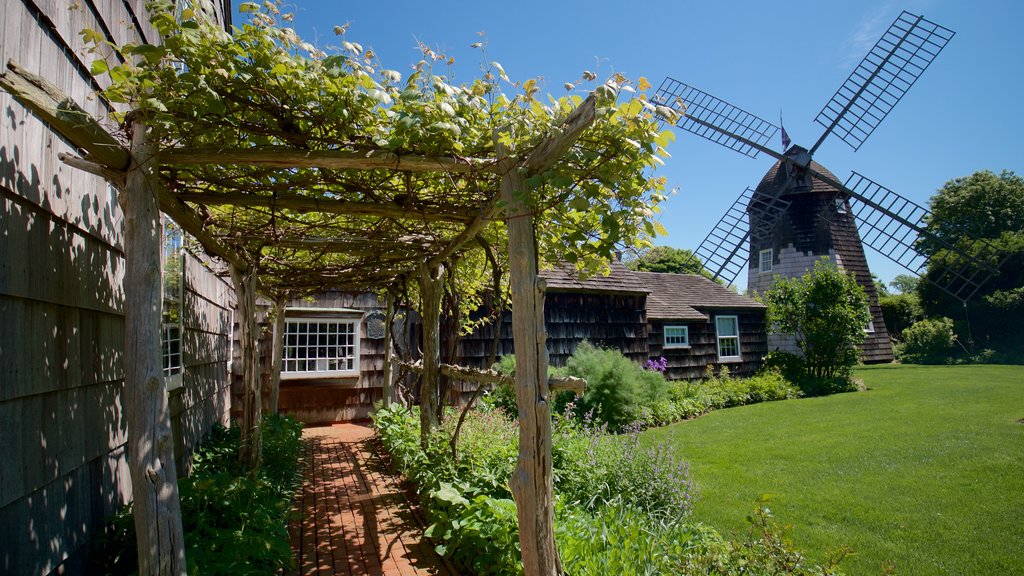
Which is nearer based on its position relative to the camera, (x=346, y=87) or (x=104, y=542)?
(x=346, y=87)

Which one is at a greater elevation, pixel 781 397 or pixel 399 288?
pixel 399 288

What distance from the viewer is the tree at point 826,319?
15.9 meters

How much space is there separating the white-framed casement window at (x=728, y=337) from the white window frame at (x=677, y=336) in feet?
5.85

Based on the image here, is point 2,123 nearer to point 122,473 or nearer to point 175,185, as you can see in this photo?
point 175,185

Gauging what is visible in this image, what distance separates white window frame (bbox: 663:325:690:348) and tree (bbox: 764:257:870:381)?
3376 millimetres

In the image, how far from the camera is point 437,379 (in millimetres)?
5980

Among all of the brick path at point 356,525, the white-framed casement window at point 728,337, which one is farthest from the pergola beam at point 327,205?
the white-framed casement window at point 728,337

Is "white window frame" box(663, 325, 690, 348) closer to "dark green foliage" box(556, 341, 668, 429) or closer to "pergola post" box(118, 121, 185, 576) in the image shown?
"dark green foliage" box(556, 341, 668, 429)

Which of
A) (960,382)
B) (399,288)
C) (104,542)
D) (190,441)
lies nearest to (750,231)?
(960,382)

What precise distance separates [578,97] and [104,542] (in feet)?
10.9

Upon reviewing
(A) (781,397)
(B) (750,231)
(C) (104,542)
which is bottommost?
(A) (781,397)

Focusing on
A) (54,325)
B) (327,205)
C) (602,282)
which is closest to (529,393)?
(327,205)

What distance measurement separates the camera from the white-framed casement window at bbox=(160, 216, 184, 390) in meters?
4.50

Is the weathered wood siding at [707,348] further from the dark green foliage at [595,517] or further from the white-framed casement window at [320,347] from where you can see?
the dark green foliage at [595,517]
